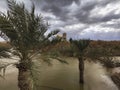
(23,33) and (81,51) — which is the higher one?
(23,33)

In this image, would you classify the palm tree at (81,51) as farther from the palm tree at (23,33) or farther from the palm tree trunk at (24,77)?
the palm tree trunk at (24,77)

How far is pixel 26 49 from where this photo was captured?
28.1 feet

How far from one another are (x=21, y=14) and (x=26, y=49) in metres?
1.56

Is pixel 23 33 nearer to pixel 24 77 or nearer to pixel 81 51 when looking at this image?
pixel 24 77

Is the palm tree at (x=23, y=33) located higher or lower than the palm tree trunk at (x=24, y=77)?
higher

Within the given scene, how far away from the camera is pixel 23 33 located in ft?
27.6

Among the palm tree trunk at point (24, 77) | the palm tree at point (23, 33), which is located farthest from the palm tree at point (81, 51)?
the palm tree trunk at point (24, 77)

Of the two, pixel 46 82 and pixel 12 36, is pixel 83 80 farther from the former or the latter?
pixel 12 36

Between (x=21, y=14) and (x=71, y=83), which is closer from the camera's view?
(x=21, y=14)

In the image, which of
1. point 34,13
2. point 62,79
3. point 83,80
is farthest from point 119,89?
point 34,13

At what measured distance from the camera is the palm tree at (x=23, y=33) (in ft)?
27.0

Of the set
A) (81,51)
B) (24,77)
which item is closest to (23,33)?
(24,77)

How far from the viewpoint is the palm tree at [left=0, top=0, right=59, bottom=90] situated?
8.23 m

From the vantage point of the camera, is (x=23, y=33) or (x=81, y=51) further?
(x=81, y=51)
